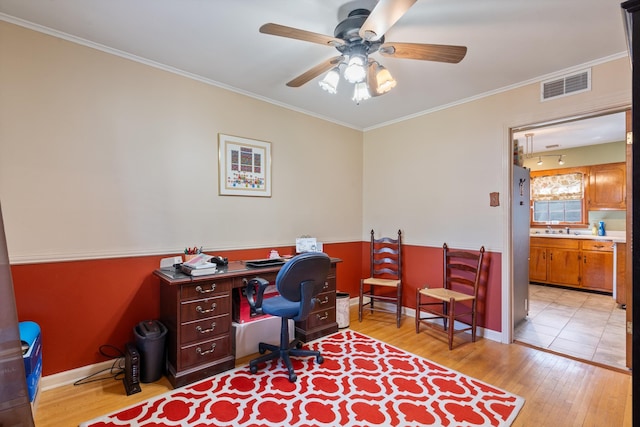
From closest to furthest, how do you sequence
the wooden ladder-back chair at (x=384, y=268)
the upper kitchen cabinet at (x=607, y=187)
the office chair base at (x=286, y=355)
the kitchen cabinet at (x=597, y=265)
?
the office chair base at (x=286, y=355) → the wooden ladder-back chair at (x=384, y=268) → the kitchen cabinet at (x=597, y=265) → the upper kitchen cabinet at (x=607, y=187)

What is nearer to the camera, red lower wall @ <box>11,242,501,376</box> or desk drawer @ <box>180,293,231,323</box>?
red lower wall @ <box>11,242,501,376</box>

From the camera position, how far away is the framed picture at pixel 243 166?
122 inches

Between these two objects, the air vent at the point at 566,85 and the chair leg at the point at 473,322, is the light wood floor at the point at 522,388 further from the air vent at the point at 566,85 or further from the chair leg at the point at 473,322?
the air vent at the point at 566,85

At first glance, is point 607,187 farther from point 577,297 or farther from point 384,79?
point 384,79

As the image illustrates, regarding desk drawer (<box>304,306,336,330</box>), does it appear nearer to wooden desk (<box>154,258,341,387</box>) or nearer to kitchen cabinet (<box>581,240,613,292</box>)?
wooden desk (<box>154,258,341,387</box>)

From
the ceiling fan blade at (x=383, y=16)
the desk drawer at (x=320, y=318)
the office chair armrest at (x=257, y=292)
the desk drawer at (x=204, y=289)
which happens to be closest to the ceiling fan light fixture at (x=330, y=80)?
the ceiling fan blade at (x=383, y=16)

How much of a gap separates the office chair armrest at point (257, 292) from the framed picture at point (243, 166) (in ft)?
3.55

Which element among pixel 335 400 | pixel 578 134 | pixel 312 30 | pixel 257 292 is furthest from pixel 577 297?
pixel 312 30

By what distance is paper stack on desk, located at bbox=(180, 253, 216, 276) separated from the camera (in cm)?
238

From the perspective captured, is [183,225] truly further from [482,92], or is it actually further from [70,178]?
[482,92]

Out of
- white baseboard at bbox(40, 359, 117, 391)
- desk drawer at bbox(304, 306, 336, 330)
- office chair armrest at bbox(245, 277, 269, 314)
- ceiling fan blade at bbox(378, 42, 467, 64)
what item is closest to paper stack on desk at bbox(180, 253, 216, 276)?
office chair armrest at bbox(245, 277, 269, 314)

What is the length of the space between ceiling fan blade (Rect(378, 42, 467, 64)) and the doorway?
5.47 ft

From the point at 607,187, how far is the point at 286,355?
20.5 ft

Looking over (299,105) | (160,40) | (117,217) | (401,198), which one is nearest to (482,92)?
(401,198)
